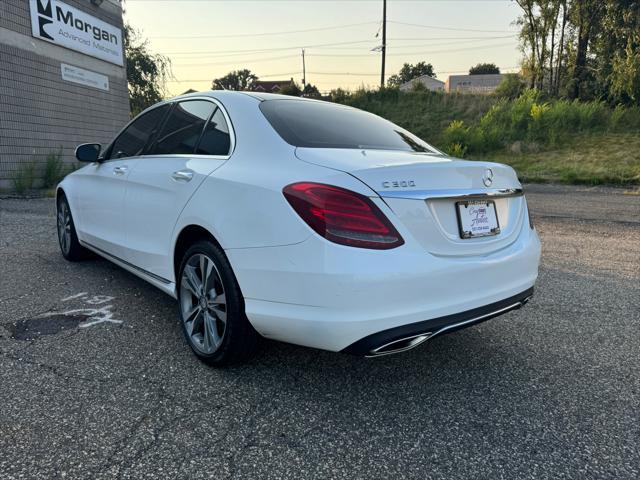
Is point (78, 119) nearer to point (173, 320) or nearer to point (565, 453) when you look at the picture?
point (173, 320)

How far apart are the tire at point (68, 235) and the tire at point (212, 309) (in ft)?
8.15

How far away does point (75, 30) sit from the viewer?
12.3m

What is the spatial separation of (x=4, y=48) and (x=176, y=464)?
38.2 feet

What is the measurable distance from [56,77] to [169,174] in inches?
431

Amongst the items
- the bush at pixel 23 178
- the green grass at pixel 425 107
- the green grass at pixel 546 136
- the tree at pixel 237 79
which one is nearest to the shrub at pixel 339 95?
the green grass at pixel 425 107

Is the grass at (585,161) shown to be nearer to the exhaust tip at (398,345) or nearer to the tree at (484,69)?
the exhaust tip at (398,345)

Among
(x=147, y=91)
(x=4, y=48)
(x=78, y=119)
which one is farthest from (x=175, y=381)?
(x=147, y=91)

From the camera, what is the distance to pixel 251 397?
2.39 m

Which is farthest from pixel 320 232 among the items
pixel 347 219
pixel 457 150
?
pixel 457 150

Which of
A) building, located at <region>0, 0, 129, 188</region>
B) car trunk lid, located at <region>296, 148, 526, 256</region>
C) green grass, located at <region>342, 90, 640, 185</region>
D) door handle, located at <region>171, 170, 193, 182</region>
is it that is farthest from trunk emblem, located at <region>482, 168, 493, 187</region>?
green grass, located at <region>342, 90, 640, 185</region>

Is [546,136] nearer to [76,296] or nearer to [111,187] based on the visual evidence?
[111,187]

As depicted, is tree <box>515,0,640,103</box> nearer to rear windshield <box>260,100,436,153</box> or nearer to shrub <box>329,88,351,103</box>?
shrub <box>329,88,351,103</box>

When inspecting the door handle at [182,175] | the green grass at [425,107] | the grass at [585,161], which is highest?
the green grass at [425,107]

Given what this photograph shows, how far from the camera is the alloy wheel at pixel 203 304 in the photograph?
2598 millimetres
